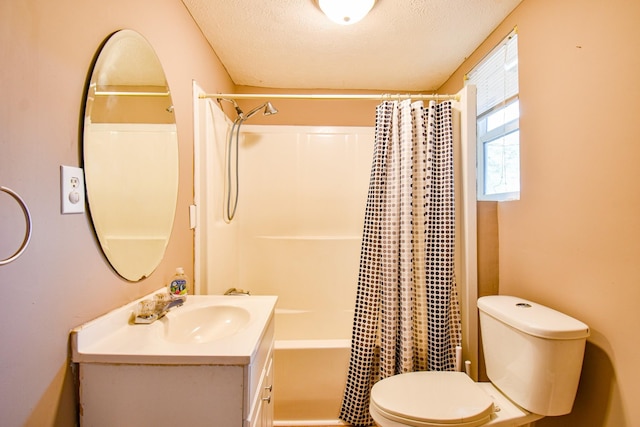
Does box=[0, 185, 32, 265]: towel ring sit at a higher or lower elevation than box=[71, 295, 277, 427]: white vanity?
higher

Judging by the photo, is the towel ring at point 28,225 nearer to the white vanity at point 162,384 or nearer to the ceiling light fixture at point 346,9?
the white vanity at point 162,384

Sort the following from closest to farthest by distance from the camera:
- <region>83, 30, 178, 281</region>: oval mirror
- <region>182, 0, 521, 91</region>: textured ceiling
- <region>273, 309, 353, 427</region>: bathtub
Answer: <region>83, 30, 178, 281</region>: oval mirror → <region>182, 0, 521, 91</region>: textured ceiling → <region>273, 309, 353, 427</region>: bathtub

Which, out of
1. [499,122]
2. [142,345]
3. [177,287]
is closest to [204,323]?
[177,287]

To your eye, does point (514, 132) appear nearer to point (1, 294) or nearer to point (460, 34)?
point (460, 34)

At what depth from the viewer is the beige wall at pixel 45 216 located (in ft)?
1.94

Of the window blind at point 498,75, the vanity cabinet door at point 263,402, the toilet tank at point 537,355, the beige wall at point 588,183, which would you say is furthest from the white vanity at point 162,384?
the window blind at point 498,75

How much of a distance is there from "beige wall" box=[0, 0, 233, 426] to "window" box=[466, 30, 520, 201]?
5.78 feet

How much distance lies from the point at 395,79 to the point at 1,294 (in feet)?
7.99

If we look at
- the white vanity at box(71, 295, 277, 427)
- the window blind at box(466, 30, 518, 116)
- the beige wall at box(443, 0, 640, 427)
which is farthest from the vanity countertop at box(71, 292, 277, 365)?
the window blind at box(466, 30, 518, 116)

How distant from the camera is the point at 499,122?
5.22 ft

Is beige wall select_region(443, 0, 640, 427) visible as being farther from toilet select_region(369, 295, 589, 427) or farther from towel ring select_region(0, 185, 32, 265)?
towel ring select_region(0, 185, 32, 265)

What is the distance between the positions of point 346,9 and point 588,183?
1265 mm

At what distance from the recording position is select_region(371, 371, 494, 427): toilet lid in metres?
1.04

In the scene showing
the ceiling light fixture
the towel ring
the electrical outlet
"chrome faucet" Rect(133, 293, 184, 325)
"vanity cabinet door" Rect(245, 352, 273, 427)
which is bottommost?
"vanity cabinet door" Rect(245, 352, 273, 427)
